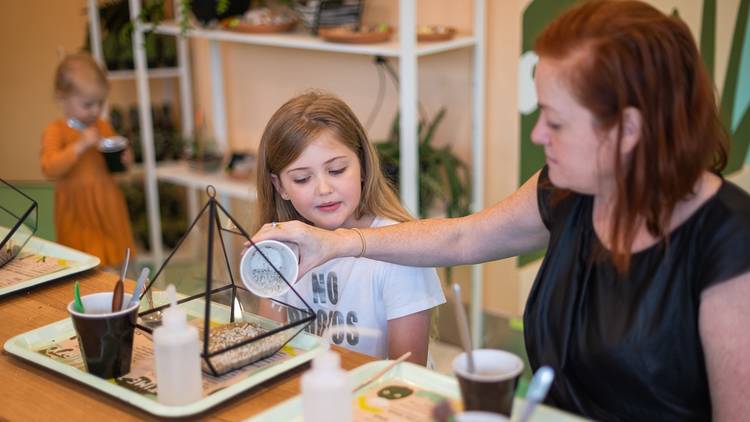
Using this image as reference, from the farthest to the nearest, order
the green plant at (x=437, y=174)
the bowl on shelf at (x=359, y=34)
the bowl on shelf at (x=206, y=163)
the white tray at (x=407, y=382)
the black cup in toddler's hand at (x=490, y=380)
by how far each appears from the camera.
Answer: the bowl on shelf at (x=206, y=163) → the green plant at (x=437, y=174) → the bowl on shelf at (x=359, y=34) → the white tray at (x=407, y=382) → the black cup in toddler's hand at (x=490, y=380)

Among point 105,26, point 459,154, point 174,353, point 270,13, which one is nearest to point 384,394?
point 174,353

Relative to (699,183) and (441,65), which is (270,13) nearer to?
(441,65)

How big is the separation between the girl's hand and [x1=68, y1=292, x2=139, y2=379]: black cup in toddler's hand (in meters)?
0.29

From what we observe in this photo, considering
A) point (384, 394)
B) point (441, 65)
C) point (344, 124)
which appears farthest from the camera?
point (441, 65)

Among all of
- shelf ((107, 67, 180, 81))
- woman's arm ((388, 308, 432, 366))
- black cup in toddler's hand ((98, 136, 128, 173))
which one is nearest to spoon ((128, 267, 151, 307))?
woman's arm ((388, 308, 432, 366))

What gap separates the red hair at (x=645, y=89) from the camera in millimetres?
1187

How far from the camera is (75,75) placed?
339cm

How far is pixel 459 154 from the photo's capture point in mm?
3408

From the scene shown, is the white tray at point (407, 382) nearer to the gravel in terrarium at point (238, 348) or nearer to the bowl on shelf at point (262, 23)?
the gravel in terrarium at point (238, 348)

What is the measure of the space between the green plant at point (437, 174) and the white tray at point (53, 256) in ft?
4.70

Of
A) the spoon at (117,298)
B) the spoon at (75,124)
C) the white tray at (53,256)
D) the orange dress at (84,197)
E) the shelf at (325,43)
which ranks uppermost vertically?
the shelf at (325,43)

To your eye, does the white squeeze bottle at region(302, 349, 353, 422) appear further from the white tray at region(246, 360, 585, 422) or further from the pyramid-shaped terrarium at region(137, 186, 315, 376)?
the pyramid-shaped terrarium at region(137, 186, 315, 376)

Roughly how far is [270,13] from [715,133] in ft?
8.07

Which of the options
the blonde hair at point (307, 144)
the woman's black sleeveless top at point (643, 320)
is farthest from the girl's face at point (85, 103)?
the woman's black sleeveless top at point (643, 320)
